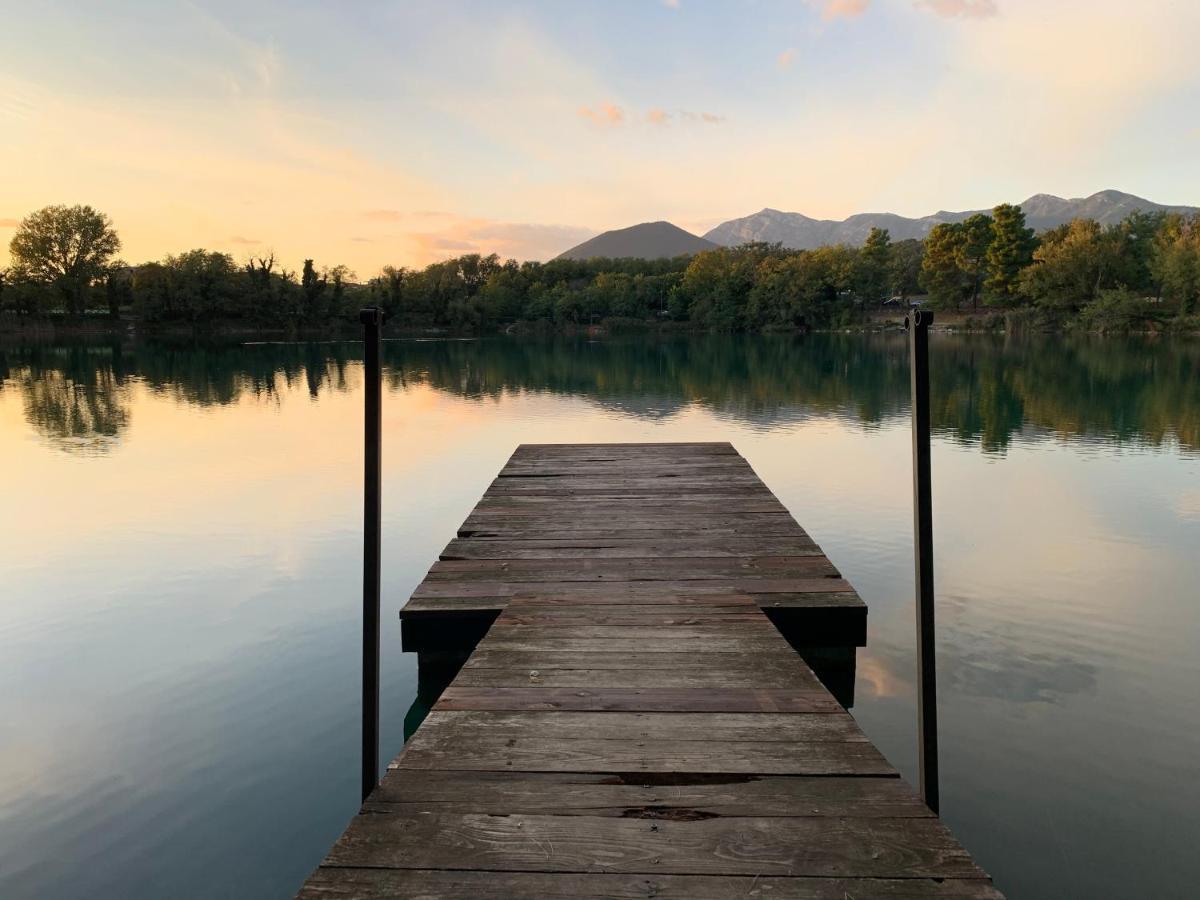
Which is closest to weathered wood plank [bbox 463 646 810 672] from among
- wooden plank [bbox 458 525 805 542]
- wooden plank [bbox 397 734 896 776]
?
wooden plank [bbox 397 734 896 776]

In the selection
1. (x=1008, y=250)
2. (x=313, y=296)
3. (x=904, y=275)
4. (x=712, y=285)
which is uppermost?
(x=712, y=285)

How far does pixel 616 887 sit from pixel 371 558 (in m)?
1.64

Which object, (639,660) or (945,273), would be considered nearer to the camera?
(639,660)

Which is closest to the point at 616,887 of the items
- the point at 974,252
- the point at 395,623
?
the point at 395,623

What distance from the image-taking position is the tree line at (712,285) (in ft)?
171

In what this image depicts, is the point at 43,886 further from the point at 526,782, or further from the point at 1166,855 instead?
the point at 1166,855

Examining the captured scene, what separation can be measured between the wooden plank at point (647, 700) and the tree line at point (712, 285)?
42481 mm

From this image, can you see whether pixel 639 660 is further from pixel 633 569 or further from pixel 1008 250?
pixel 1008 250

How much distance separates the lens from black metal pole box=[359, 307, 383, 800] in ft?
9.51

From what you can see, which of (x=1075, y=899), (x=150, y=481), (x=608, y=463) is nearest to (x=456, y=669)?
(x=1075, y=899)

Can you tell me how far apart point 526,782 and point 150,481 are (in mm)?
11695

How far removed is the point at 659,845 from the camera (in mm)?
2066

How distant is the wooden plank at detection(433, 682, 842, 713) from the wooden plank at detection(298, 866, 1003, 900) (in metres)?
1.02

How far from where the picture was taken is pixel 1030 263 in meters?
60.7
